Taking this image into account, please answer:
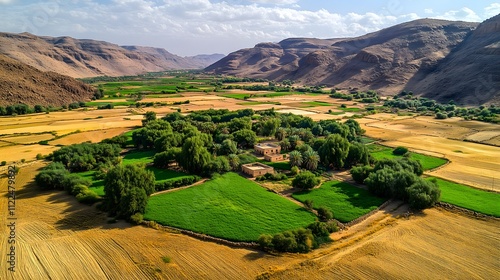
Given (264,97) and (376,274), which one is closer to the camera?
(376,274)

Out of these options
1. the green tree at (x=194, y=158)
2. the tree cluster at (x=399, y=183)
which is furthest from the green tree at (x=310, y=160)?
the green tree at (x=194, y=158)

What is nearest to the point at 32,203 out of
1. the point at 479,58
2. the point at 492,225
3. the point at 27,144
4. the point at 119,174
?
the point at 119,174

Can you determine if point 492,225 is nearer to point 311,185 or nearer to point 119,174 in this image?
point 311,185

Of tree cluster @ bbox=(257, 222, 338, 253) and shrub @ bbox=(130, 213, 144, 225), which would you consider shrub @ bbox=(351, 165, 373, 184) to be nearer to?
tree cluster @ bbox=(257, 222, 338, 253)

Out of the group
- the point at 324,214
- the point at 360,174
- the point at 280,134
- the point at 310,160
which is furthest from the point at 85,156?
the point at 360,174

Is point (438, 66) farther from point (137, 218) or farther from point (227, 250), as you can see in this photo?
point (137, 218)

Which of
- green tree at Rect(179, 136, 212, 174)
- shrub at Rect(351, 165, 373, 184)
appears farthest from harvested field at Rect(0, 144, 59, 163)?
shrub at Rect(351, 165, 373, 184)
